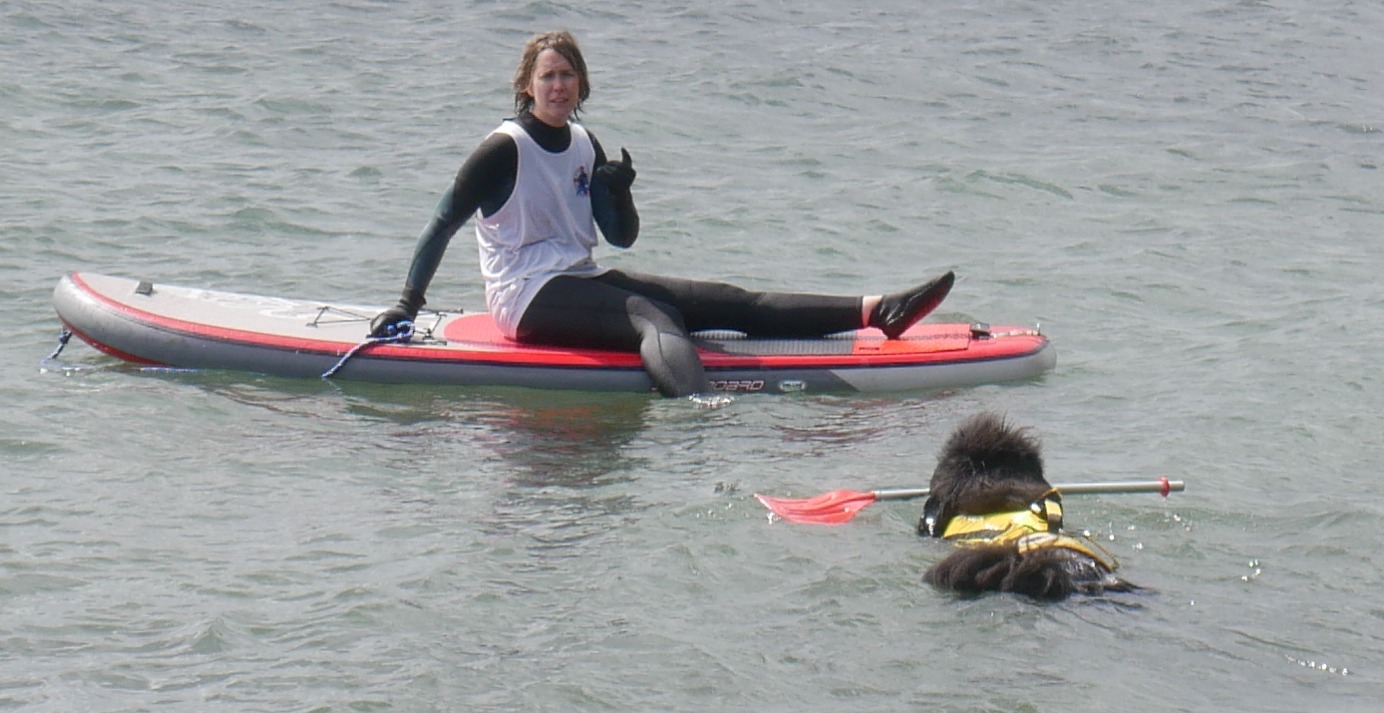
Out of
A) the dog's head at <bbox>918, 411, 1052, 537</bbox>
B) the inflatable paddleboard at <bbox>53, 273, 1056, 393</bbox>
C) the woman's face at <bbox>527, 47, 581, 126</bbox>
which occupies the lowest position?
the inflatable paddleboard at <bbox>53, 273, 1056, 393</bbox>

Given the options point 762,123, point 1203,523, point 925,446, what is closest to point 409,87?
point 762,123

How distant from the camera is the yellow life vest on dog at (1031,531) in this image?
4660mm

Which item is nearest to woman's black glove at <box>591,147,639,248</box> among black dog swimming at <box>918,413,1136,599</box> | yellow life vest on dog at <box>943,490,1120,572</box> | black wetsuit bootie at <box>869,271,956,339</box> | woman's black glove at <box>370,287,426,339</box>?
woman's black glove at <box>370,287,426,339</box>

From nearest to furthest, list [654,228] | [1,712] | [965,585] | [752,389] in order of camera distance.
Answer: [1,712] < [965,585] < [752,389] < [654,228]

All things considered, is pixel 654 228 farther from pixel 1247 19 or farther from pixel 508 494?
pixel 1247 19

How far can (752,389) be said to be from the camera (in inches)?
279

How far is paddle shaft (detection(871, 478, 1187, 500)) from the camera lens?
5.31 m

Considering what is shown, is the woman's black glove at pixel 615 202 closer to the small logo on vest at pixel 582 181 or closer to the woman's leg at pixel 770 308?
the small logo on vest at pixel 582 181

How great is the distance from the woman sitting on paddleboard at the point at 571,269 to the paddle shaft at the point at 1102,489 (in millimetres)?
1604

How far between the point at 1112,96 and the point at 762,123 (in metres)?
3.06

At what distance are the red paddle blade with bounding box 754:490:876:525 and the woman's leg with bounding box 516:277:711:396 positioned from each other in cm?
148

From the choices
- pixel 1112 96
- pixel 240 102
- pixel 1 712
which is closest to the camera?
pixel 1 712

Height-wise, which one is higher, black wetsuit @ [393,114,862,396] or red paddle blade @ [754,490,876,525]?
black wetsuit @ [393,114,862,396]

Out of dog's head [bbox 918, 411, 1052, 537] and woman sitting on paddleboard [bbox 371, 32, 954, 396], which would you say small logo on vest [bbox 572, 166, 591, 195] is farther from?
dog's head [bbox 918, 411, 1052, 537]
